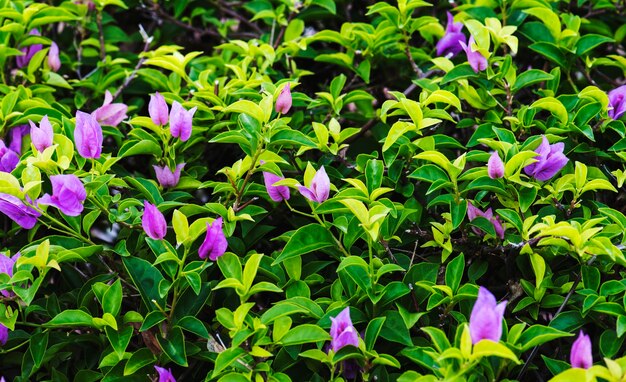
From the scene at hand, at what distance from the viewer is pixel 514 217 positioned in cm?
131

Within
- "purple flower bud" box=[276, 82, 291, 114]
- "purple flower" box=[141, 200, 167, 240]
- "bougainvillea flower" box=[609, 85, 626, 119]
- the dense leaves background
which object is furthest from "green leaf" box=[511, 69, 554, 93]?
"purple flower" box=[141, 200, 167, 240]

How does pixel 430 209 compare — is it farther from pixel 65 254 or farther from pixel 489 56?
pixel 65 254

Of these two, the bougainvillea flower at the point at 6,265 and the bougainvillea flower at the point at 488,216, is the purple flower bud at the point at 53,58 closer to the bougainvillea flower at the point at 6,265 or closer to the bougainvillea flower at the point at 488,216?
the bougainvillea flower at the point at 6,265

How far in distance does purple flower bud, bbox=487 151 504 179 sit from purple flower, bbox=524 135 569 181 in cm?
7

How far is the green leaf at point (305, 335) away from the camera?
119 centimetres

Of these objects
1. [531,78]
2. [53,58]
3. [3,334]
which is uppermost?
[531,78]

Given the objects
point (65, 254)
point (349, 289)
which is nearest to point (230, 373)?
point (349, 289)

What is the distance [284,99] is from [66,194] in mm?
437

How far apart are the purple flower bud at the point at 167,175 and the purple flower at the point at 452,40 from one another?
2.26 ft

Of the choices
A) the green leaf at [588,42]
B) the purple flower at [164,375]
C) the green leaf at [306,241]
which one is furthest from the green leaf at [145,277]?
the green leaf at [588,42]

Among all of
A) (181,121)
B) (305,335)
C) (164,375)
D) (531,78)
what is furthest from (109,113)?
(531,78)

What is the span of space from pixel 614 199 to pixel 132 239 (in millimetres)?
992

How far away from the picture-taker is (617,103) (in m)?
1.51

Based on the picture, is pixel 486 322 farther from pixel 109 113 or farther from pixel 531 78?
pixel 109 113
